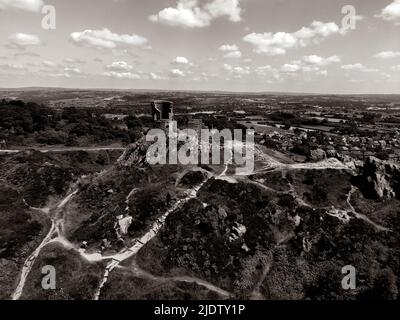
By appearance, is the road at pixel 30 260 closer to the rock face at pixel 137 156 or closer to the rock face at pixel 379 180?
the rock face at pixel 137 156

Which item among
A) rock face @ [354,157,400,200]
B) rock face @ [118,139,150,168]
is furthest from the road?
rock face @ [354,157,400,200]

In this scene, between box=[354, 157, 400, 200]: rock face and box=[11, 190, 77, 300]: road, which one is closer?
box=[11, 190, 77, 300]: road

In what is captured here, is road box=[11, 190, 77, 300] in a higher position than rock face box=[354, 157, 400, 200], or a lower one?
lower

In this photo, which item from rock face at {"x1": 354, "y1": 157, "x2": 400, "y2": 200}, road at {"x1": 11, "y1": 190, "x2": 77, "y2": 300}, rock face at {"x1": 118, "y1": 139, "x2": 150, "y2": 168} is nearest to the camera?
road at {"x1": 11, "y1": 190, "x2": 77, "y2": 300}

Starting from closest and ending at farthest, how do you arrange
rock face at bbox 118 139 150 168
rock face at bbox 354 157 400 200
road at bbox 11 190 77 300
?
road at bbox 11 190 77 300 < rock face at bbox 354 157 400 200 < rock face at bbox 118 139 150 168

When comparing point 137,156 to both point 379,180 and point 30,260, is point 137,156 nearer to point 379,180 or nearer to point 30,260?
point 30,260

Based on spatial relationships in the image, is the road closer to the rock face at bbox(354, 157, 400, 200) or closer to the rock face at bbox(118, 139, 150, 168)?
the rock face at bbox(118, 139, 150, 168)

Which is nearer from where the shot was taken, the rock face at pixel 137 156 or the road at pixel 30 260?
the road at pixel 30 260

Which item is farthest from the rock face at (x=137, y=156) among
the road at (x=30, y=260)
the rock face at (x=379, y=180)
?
the rock face at (x=379, y=180)
